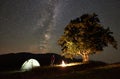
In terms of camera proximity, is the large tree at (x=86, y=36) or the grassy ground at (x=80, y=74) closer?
the grassy ground at (x=80, y=74)

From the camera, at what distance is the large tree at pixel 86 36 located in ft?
209

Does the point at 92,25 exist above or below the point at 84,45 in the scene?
above

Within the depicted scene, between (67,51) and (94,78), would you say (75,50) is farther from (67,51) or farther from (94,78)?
(94,78)

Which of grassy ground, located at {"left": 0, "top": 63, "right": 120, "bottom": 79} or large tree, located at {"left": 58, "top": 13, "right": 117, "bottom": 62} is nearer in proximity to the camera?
grassy ground, located at {"left": 0, "top": 63, "right": 120, "bottom": 79}

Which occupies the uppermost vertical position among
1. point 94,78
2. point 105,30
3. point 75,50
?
point 105,30

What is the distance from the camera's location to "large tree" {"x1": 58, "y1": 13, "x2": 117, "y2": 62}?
209 feet

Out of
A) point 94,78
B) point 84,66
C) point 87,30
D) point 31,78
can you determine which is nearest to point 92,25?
point 87,30

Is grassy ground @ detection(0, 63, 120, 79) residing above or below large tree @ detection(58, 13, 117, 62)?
below

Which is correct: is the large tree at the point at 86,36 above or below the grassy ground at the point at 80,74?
above

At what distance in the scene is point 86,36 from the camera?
63625mm

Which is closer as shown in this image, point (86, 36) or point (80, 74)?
point (80, 74)

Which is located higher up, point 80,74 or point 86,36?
point 86,36

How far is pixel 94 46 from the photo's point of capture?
63.6 metres

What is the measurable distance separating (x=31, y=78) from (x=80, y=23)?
89.8ft
